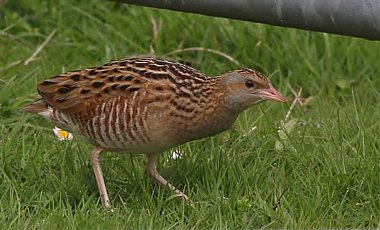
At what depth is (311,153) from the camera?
6230mm

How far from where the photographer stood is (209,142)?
21.3ft

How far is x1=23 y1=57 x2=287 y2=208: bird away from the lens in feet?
18.7

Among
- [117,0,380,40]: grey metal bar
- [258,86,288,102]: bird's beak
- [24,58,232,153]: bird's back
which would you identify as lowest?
[24,58,232,153]: bird's back

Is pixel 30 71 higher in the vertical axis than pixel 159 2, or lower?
lower

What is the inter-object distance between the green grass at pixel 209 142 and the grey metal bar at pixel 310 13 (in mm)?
960

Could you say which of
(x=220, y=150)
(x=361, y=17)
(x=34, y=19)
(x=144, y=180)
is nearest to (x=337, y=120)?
(x=220, y=150)

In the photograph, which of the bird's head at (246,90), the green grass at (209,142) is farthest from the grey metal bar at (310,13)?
the green grass at (209,142)

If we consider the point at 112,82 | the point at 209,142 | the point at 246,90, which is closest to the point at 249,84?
the point at 246,90

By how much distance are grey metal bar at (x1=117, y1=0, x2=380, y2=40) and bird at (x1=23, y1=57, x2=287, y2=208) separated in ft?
1.67

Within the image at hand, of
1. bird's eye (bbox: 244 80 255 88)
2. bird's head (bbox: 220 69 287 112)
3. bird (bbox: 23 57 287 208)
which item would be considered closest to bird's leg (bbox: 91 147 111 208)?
bird (bbox: 23 57 287 208)

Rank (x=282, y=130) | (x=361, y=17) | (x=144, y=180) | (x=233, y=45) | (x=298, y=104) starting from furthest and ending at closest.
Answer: (x=233, y=45)
(x=298, y=104)
(x=282, y=130)
(x=144, y=180)
(x=361, y=17)

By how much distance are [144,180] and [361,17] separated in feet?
5.66

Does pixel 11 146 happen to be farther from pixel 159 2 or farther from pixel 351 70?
pixel 351 70

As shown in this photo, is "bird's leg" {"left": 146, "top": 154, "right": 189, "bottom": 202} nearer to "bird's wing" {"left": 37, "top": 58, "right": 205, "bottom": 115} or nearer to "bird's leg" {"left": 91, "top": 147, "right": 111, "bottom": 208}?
"bird's leg" {"left": 91, "top": 147, "right": 111, "bottom": 208}
